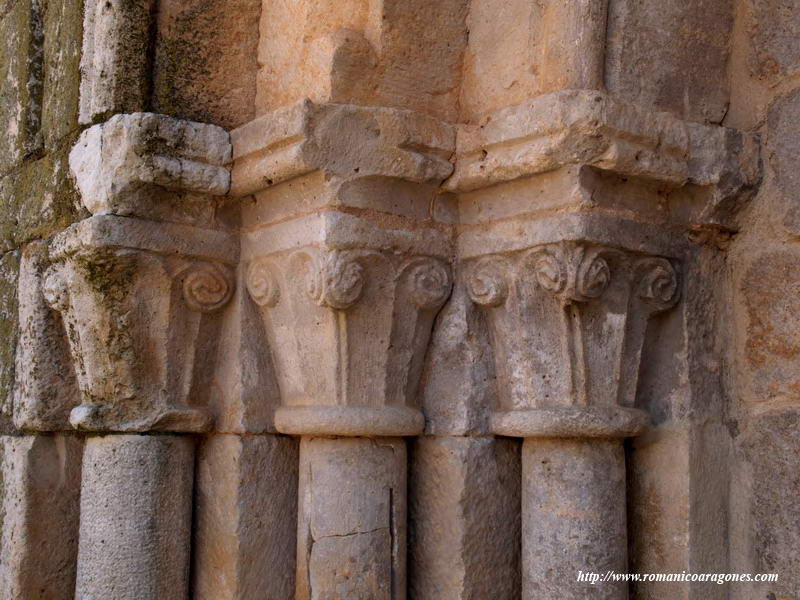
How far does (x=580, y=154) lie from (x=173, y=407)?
3.77 feet

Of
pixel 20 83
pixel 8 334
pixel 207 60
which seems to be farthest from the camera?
pixel 20 83

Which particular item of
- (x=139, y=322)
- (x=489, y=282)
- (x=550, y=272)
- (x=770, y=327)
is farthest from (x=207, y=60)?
(x=770, y=327)

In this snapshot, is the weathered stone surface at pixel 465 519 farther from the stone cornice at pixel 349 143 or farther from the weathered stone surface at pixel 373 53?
the weathered stone surface at pixel 373 53

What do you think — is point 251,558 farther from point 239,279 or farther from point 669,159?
point 669,159

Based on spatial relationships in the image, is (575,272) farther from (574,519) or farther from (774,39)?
(774,39)

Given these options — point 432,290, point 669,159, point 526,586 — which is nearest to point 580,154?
point 669,159

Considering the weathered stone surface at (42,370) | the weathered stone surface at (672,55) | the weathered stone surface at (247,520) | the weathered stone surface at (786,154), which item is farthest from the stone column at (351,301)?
the weathered stone surface at (786,154)

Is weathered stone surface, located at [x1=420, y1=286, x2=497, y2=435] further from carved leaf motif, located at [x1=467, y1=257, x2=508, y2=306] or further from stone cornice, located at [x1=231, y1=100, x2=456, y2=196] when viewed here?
stone cornice, located at [x1=231, y1=100, x2=456, y2=196]

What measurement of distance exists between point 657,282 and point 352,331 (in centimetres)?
71

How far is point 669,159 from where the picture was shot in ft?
6.70

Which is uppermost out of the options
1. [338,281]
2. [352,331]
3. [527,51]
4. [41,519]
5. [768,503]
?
[527,51]

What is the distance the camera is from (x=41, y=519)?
2.43 meters

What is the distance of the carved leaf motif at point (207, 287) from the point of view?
7.44 feet

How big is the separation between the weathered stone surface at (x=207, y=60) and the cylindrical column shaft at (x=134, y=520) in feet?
2.76
